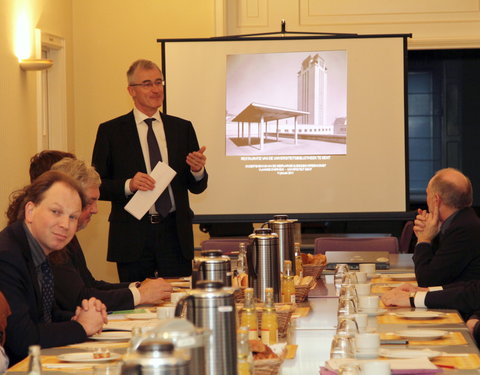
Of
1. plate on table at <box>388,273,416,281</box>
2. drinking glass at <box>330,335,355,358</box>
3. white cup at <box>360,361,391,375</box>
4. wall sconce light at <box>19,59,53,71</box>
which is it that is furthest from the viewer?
wall sconce light at <box>19,59,53,71</box>

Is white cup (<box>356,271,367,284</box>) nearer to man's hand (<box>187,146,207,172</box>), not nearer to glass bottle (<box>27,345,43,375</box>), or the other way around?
man's hand (<box>187,146,207,172</box>)

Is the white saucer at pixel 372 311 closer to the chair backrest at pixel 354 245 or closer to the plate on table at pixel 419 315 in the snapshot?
the plate on table at pixel 419 315

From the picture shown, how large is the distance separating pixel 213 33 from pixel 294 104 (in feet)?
4.22

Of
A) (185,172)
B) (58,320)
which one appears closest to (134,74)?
(185,172)

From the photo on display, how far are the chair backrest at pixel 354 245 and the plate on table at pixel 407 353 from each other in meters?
3.38

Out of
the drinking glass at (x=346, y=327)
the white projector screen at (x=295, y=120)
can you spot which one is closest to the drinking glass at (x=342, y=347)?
the drinking glass at (x=346, y=327)

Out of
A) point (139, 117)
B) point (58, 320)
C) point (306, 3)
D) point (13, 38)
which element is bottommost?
point (58, 320)

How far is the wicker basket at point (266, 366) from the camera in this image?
1952 mm

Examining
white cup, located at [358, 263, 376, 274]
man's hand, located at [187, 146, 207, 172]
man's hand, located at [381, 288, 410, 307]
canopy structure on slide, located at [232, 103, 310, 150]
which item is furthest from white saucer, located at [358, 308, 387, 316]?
canopy structure on slide, located at [232, 103, 310, 150]

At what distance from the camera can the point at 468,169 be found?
9.82 m

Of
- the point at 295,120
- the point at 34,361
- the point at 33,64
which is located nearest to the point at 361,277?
the point at 34,361

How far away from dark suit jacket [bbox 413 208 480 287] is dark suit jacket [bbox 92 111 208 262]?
1485mm

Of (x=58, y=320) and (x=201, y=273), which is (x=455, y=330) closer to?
(x=201, y=273)

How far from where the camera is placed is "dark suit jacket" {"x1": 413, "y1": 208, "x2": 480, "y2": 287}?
161 inches
